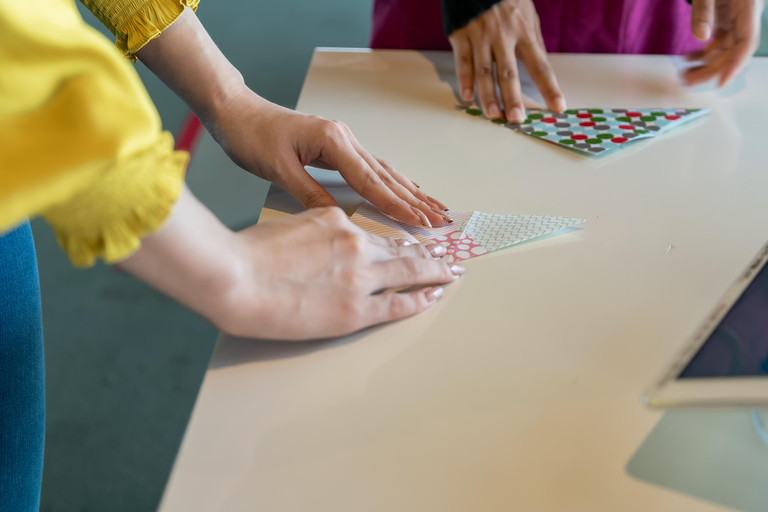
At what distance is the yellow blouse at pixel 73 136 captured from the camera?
328mm

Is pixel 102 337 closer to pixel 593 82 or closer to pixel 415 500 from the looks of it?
pixel 593 82

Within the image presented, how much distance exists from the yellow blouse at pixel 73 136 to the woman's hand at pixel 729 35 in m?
0.87

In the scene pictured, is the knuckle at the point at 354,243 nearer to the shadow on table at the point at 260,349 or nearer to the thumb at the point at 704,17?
the shadow on table at the point at 260,349

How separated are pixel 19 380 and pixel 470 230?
451mm

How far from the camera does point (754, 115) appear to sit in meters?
0.86

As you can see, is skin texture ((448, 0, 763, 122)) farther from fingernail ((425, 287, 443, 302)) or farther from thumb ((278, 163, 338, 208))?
fingernail ((425, 287, 443, 302))

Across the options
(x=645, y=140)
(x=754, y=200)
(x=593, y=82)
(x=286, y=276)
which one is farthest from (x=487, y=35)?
(x=286, y=276)

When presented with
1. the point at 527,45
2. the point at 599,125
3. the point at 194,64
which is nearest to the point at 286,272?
the point at 194,64

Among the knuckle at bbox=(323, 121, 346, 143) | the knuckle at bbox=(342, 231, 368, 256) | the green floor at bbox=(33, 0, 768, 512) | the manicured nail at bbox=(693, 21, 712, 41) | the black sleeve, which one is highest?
the manicured nail at bbox=(693, 21, 712, 41)

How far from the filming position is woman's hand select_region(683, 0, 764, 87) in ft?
3.06

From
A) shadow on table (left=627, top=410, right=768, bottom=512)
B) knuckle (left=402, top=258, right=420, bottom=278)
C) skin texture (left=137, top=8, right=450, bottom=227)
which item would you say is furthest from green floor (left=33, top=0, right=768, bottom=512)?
shadow on table (left=627, top=410, right=768, bottom=512)

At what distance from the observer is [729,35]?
3.18 ft

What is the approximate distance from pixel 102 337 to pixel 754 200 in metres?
1.42

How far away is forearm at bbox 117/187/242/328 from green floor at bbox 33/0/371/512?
A: 93 cm
